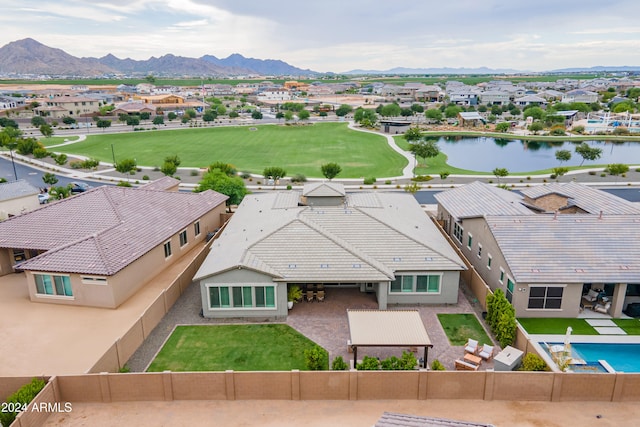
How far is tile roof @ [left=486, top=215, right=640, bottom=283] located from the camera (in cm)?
2598

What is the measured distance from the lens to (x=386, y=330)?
22.1m

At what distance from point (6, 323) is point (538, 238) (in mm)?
32492

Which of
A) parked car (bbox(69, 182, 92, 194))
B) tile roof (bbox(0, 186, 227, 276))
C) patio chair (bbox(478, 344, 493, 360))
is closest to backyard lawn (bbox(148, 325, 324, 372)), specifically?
tile roof (bbox(0, 186, 227, 276))

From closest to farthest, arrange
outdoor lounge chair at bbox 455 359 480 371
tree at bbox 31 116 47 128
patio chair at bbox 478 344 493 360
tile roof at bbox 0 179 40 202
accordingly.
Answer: outdoor lounge chair at bbox 455 359 480 371 < patio chair at bbox 478 344 493 360 < tile roof at bbox 0 179 40 202 < tree at bbox 31 116 47 128

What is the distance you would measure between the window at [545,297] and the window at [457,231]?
33.8 ft

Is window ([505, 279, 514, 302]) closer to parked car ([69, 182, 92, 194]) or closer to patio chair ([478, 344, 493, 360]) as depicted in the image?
patio chair ([478, 344, 493, 360])

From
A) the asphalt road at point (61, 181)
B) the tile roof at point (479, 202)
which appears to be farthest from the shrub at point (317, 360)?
the asphalt road at point (61, 181)

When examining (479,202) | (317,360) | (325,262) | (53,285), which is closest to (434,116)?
(479,202)

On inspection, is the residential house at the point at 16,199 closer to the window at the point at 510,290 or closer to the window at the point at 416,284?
the window at the point at 416,284

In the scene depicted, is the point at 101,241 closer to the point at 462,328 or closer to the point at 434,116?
the point at 462,328

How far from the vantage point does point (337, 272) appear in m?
26.7

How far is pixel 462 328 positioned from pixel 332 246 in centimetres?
919

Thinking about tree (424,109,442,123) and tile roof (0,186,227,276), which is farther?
tree (424,109,442,123)

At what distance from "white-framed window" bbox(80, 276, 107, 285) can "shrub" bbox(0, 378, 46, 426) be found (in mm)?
8847
